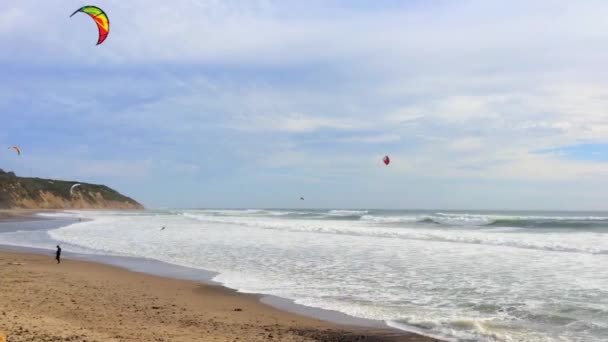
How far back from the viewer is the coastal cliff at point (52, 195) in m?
76.8

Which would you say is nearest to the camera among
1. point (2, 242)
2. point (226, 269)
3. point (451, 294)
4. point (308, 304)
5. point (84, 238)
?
point (308, 304)

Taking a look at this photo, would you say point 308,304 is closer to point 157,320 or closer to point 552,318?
point 157,320

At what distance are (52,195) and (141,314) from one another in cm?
8969

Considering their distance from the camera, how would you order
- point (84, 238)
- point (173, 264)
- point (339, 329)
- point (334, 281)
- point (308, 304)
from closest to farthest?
point (339, 329) → point (308, 304) → point (334, 281) → point (173, 264) → point (84, 238)

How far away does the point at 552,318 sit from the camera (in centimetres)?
748

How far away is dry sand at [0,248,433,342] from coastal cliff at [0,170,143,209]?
7100 cm

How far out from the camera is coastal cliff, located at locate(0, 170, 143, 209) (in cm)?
7681

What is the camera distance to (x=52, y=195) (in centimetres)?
8800

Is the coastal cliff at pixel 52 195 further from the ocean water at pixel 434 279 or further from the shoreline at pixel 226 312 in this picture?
the shoreline at pixel 226 312

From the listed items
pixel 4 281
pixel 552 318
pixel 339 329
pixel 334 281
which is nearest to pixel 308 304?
pixel 339 329

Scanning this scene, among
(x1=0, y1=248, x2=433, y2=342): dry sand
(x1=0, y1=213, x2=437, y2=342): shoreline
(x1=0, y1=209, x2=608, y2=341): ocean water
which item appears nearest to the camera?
(x1=0, y1=248, x2=433, y2=342): dry sand

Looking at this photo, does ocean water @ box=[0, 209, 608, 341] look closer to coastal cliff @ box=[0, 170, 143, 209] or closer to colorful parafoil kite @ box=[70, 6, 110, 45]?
colorful parafoil kite @ box=[70, 6, 110, 45]

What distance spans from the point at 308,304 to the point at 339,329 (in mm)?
1685

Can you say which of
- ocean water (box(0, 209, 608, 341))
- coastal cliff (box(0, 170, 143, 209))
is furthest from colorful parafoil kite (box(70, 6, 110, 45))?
coastal cliff (box(0, 170, 143, 209))
